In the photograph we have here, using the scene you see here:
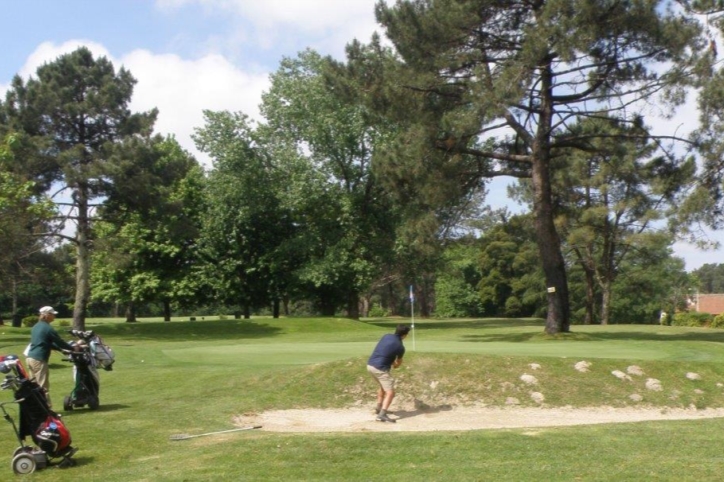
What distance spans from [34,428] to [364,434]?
440 cm

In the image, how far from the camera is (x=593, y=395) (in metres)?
15.7

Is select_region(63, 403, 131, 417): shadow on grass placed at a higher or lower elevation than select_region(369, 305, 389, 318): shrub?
lower

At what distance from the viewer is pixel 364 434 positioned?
1169 cm

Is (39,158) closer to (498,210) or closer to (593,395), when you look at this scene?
(593,395)

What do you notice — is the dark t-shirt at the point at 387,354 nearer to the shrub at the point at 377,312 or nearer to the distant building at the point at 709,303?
the shrub at the point at 377,312

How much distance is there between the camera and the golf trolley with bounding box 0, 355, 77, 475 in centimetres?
984

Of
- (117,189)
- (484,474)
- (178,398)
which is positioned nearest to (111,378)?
(178,398)

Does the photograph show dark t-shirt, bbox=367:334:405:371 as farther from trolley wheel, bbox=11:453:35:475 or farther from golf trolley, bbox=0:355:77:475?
trolley wheel, bbox=11:453:35:475

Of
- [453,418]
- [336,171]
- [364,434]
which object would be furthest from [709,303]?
[364,434]

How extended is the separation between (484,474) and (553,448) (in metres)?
1.72

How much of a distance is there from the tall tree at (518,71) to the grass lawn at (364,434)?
9.64 meters

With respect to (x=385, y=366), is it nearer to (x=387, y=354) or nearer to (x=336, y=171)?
(x=387, y=354)

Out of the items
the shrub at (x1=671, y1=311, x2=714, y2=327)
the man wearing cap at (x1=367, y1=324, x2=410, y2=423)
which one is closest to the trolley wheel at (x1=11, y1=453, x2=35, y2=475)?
the man wearing cap at (x1=367, y1=324, x2=410, y2=423)

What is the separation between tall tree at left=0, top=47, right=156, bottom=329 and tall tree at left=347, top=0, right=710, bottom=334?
50.1ft
